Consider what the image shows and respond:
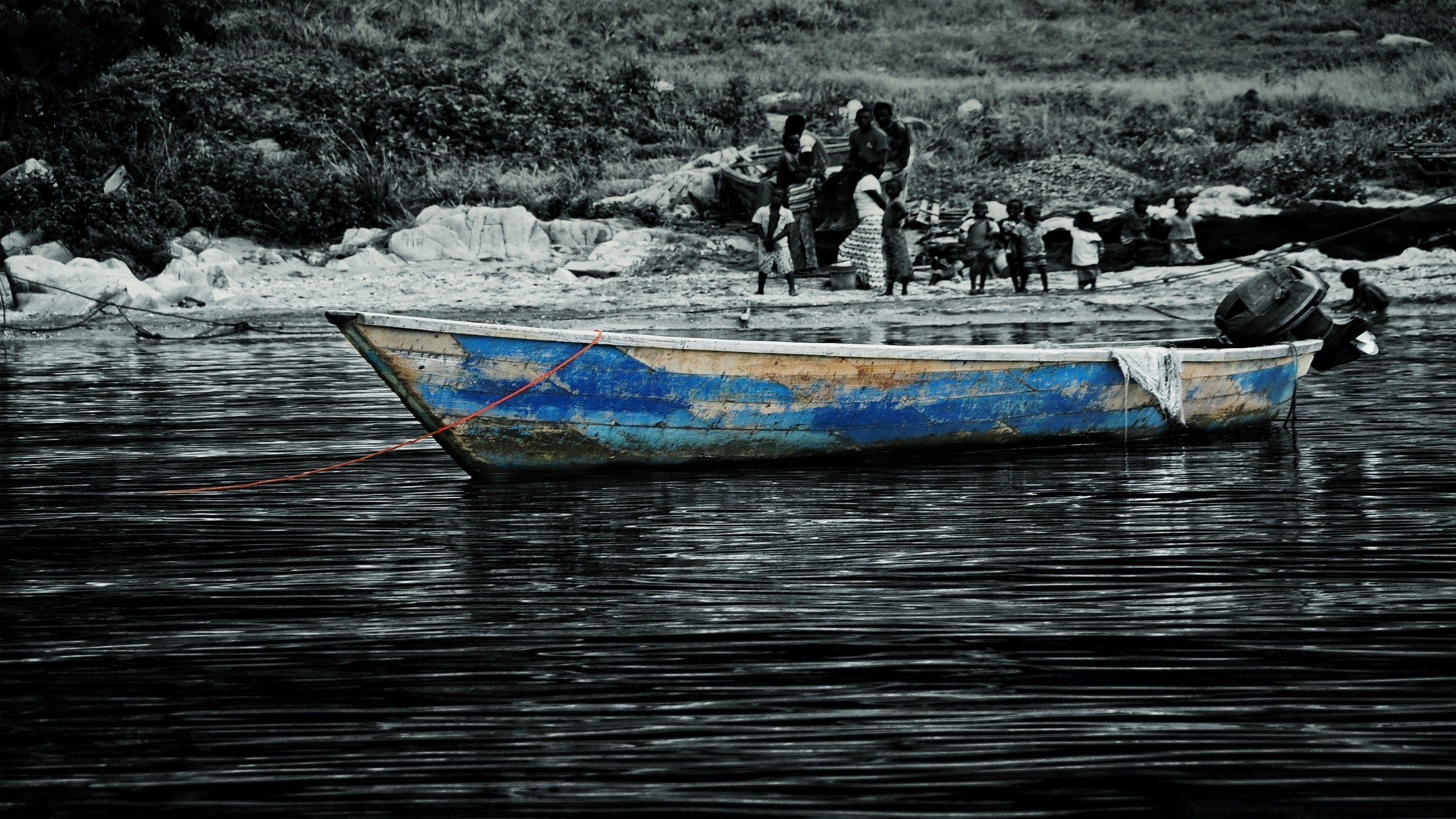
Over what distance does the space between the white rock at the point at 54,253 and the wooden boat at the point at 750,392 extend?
13639mm

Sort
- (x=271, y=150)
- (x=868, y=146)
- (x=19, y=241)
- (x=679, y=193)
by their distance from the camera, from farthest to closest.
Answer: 1. (x=271, y=150)
2. (x=679, y=193)
3. (x=19, y=241)
4. (x=868, y=146)

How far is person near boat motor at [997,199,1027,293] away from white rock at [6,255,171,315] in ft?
32.3

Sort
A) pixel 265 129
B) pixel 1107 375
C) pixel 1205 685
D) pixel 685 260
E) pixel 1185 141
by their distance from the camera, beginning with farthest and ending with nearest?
pixel 1185 141 < pixel 265 129 < pixel 685 260 < pixel 1107 375 < pixel 1205 685

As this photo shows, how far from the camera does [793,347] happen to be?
7547mm

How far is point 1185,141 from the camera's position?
26.0 metres

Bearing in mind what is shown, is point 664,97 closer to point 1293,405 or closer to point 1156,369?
point 1293,405

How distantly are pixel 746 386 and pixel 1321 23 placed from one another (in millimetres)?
35377

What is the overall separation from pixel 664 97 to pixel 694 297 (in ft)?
35.8

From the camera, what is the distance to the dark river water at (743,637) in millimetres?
3635

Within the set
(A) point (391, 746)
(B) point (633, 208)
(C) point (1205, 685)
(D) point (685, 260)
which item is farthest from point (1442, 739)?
(B) point (633, 208)

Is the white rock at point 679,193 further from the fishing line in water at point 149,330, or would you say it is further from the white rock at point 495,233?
the fishing line in water at point 149,330

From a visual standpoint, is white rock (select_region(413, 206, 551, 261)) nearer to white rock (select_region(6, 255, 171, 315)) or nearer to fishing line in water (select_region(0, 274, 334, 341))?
white rock (select_region(6, 255, 171, 315))

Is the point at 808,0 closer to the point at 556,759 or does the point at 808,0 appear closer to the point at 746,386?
the point at 746,386

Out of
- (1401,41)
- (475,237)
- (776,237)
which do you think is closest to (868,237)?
(776,237)
